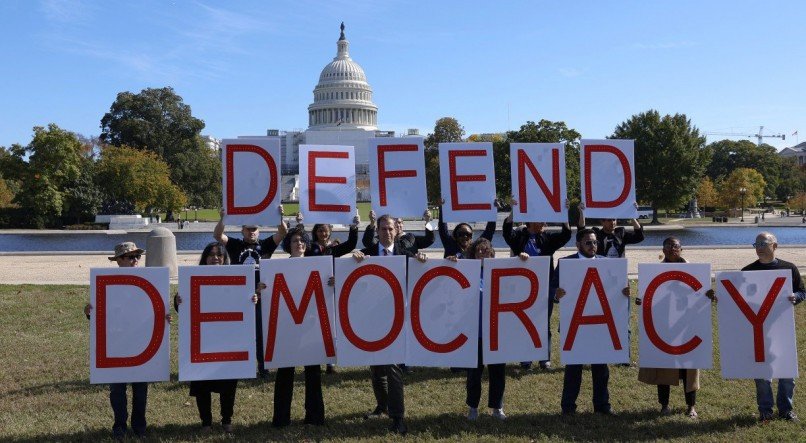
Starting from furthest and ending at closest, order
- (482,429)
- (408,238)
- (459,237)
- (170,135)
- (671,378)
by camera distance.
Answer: (170,135), (408,238), (459,237), (671,378), (482,429)

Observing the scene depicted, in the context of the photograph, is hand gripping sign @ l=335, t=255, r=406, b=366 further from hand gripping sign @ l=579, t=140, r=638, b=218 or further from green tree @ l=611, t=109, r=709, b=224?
green tree @ l=611, t=109, r=709, b=224

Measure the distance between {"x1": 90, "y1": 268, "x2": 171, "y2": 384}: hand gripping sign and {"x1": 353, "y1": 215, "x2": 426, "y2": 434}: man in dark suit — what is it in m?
1.88

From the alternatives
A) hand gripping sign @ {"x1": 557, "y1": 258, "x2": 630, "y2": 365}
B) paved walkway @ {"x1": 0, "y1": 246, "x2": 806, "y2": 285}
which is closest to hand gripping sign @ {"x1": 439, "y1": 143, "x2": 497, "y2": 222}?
hand gripping sign @ {"x1": 557, "y1": 258, "x2": 630, "y2": 365}

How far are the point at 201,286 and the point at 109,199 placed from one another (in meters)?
58.8

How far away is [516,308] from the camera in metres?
7.05

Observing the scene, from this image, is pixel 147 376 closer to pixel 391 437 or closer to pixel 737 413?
pixel 391 437

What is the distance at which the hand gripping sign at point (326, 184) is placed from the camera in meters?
7.52

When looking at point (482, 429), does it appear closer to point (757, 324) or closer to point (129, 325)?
point (757, 324)

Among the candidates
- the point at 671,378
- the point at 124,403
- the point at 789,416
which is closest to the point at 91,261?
the point at 124,403

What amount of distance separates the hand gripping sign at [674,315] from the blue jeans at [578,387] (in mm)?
426

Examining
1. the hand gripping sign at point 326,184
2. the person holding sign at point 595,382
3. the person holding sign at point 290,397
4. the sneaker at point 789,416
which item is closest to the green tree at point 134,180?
the hand gripping sign at point 326,184

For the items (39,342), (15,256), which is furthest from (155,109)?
(39,342)

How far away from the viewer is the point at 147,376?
646 centimetres

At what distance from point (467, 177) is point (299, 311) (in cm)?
244
